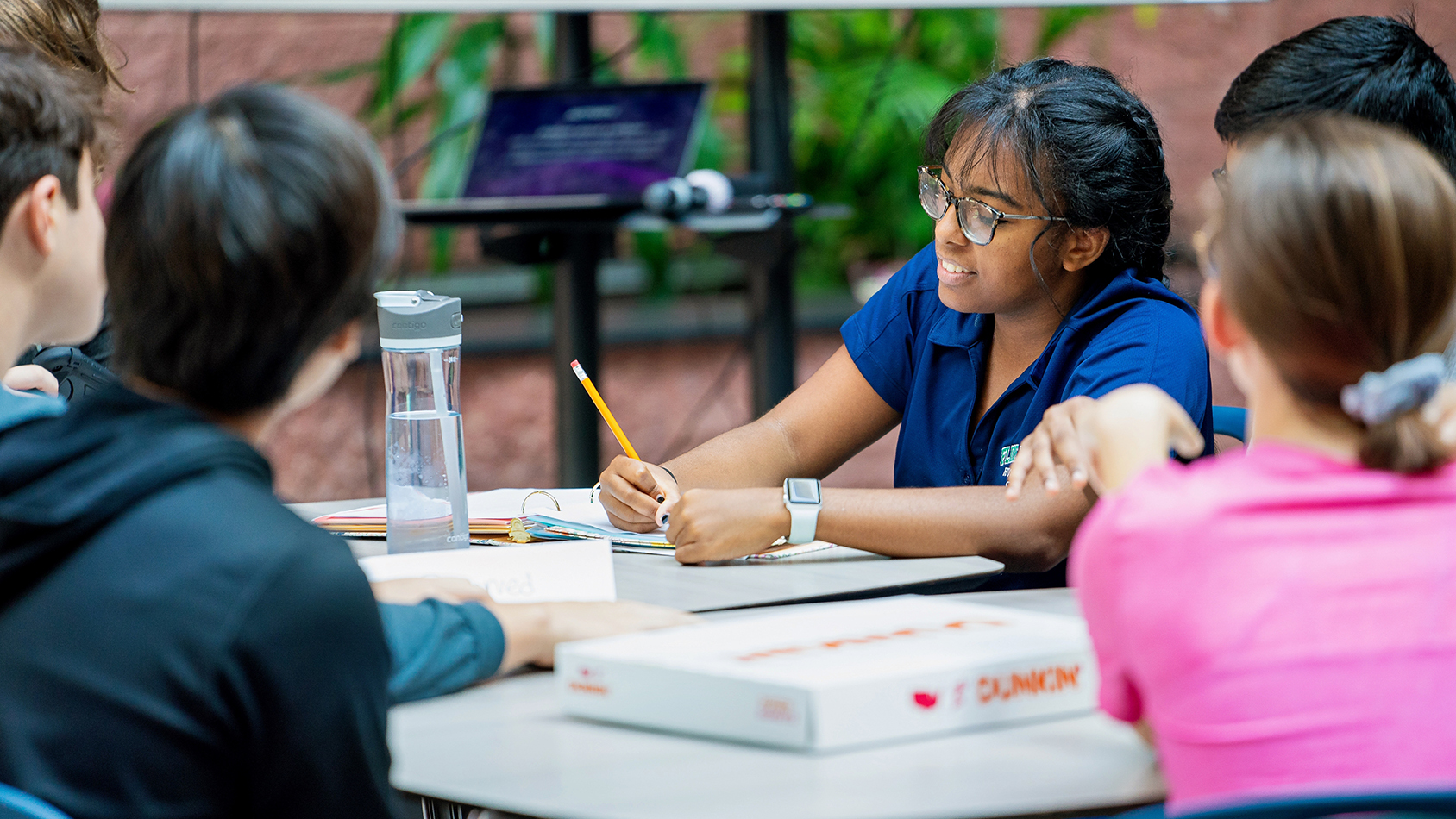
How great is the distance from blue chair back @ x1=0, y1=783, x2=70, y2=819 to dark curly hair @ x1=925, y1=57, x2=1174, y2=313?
1315mm

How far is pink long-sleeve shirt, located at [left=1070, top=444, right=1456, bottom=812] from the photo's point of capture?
0.80 metres

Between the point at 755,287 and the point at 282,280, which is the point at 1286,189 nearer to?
the point at 282,280

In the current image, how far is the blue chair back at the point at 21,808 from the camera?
2.55 ft

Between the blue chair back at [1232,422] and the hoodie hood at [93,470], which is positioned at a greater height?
the hoodie hood at [93,470]

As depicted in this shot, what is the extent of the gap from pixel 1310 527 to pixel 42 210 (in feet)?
3.20

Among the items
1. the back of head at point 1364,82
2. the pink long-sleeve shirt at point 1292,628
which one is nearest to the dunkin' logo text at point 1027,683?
the pink long-sleeve shirt at point 1292,628

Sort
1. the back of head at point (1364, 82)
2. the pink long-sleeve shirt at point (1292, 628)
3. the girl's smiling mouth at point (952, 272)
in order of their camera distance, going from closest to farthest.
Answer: the pink long-sleeve shirt at point (1292, 628) < the back of head at point (1364, 82) < the girl's smiling mouth at point (952, 272)

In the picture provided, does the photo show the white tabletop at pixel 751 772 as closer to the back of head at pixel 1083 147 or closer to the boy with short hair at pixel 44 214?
the boy with short hair at pixel 44 214

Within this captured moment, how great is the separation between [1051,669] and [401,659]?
473 millimetres

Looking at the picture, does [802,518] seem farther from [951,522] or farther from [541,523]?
[541,523]

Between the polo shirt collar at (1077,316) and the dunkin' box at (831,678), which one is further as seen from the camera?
the polo shirt collar at (1077,316)

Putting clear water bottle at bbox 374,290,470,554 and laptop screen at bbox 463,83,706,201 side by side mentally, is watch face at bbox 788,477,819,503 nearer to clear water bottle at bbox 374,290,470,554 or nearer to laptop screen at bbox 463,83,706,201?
clear water bottle at bbox 374,290,470,554

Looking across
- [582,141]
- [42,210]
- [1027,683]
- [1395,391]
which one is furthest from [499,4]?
[1395,391]

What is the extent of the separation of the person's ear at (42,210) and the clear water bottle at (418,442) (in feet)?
1.17
